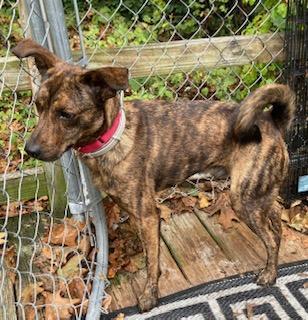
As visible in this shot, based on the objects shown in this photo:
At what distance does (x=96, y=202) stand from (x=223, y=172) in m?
0.81

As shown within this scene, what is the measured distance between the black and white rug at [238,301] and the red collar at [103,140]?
1.01 meters

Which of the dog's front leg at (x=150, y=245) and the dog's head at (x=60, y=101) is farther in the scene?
the dog's front leg at (x=150, y=245)

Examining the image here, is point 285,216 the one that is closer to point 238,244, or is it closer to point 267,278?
point 238,244

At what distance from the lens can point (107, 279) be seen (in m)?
3.21

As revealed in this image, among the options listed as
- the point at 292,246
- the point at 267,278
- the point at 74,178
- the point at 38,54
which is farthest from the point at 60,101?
the point at 292,246

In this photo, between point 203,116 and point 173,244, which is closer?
point 203,116

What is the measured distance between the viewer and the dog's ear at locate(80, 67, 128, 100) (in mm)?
2197

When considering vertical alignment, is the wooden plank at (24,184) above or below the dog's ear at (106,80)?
below

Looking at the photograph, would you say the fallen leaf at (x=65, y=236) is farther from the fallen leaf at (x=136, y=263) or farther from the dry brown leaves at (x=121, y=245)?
the fallen leaf at (x=136, y=263)

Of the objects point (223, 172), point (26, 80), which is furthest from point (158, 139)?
point (26, 80)

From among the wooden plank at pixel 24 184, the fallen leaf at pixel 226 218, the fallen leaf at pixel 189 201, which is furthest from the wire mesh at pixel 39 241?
the fallen leaf at pixel 226 218

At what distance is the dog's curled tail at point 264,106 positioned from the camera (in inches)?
105

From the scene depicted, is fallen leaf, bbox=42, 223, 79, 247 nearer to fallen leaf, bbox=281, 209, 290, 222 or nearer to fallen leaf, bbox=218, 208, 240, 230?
fallen leaf, bbox=218, 208, 240, 230

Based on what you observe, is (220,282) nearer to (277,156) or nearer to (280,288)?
(280,288)
